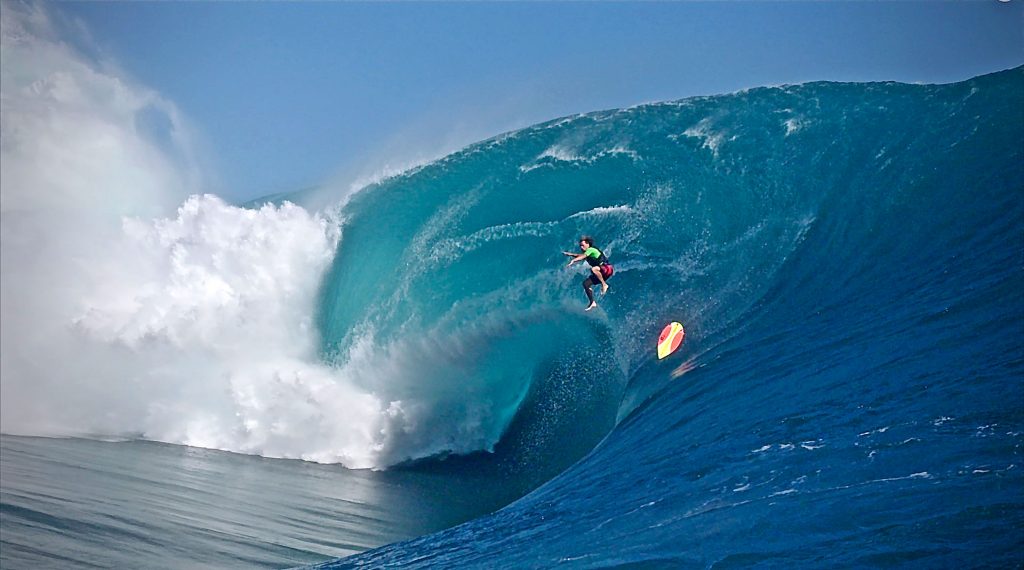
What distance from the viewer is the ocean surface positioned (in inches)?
169

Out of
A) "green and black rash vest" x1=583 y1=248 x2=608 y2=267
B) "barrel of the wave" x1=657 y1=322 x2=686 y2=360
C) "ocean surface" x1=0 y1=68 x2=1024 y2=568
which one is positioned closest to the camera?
"ocean surface" x1=0 y1=68 x2=1024 y2=568

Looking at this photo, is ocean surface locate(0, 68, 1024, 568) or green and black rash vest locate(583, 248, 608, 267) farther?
green and black rash vest locate(583, 248, 608, 267)

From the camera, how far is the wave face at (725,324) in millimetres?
4070

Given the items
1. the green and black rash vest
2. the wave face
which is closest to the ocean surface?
the wave face

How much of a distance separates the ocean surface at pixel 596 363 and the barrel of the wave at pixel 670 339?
11 cm

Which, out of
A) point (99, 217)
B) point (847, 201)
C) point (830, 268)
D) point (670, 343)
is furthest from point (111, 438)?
point (847, 201)

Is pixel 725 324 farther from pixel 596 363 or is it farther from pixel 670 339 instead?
pixel 596 363

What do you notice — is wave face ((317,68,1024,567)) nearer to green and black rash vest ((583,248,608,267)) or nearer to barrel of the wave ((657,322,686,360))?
barrel of the wave ((657,322,686,360))

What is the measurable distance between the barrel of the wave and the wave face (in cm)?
10

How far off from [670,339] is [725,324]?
51 cm

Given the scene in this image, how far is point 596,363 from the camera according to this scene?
6.96 m

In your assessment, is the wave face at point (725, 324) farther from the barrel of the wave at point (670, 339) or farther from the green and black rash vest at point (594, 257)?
the green and black rash vest at point (594, 257)

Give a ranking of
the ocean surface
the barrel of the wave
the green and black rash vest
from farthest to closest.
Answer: the barrel of the wave → the green and black rash vest → the ocean surface

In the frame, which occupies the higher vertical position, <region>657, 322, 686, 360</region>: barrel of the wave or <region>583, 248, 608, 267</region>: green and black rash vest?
<region>583, 248, 608, 267</region>: green and black rash vest
